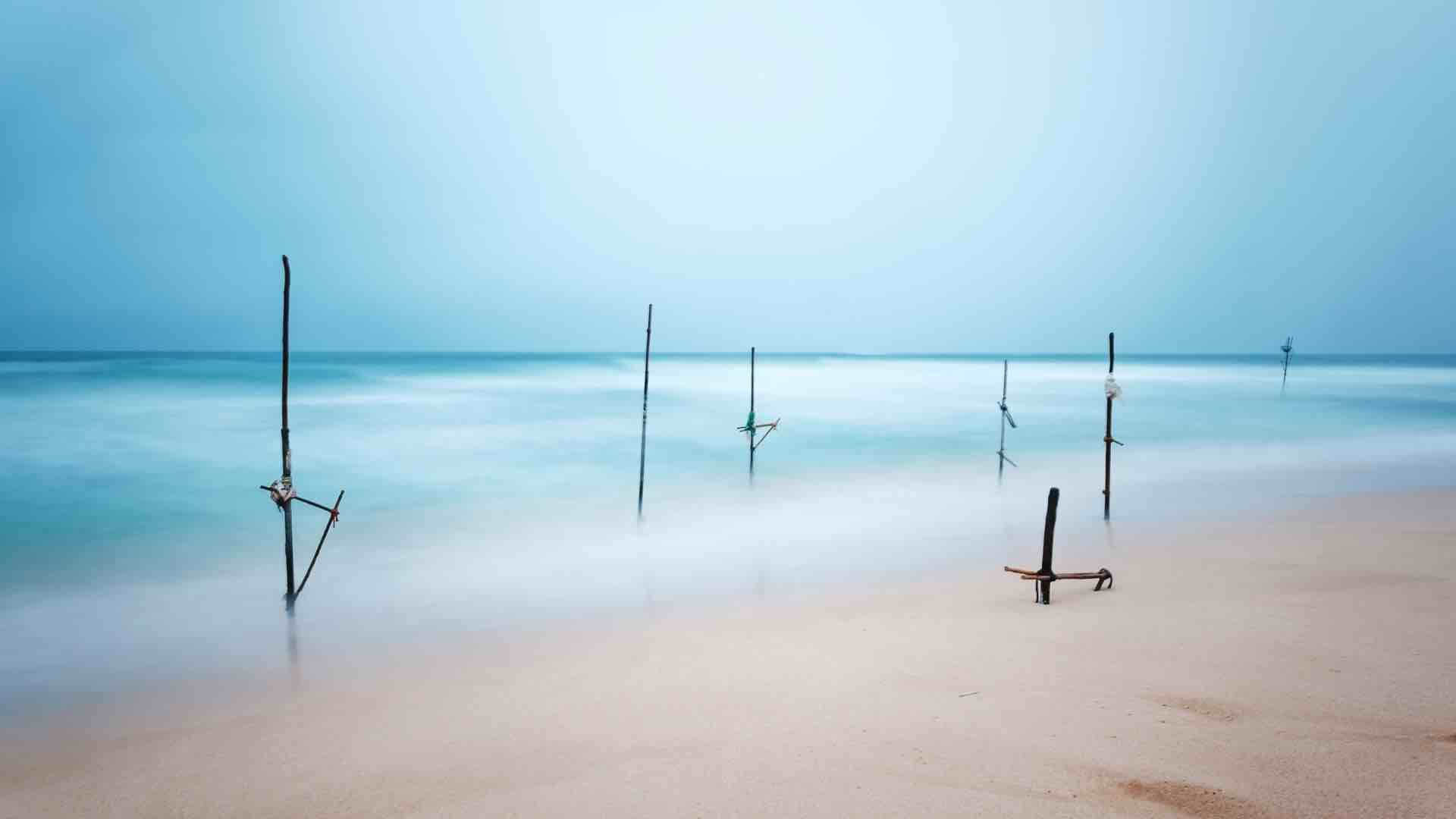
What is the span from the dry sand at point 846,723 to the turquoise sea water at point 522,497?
126cm

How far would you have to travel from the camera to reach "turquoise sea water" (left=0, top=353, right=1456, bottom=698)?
754 cm

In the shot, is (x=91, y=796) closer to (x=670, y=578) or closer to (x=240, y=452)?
(x=670, y=578)

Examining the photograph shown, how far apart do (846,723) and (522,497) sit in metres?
10.5

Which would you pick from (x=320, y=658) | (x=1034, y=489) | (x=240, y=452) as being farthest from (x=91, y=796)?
(x=240, y=452)

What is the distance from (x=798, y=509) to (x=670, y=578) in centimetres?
442

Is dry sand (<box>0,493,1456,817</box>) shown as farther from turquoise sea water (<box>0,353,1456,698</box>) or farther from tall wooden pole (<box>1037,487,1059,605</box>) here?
turquoise sea water (<box>0,353,1456,698</box>)

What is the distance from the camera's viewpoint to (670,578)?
841 centimetres

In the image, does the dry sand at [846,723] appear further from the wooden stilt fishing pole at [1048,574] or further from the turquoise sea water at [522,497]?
the turquoise sea water at [522,497]

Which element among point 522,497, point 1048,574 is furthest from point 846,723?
point 522,497

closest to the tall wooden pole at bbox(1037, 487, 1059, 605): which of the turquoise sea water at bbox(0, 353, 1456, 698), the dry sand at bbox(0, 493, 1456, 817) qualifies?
the dry sand at bbox(0, 493, 1456, 817)

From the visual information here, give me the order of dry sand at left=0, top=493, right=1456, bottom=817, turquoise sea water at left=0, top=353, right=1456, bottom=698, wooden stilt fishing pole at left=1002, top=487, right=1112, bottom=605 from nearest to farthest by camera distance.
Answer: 1. dry sand at left=0, top=493, right=1456, bottom=817
2. wooden stilt fishing pole at left=1002, top=487, right=1112, bottom=605
3. turquoise sea water at left=0, top=353, right=1456, bottom=698

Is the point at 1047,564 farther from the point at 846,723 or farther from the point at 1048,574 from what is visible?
the point at 846,723

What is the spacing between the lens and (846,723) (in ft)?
15.1

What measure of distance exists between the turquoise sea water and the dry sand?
1258 millimetres
